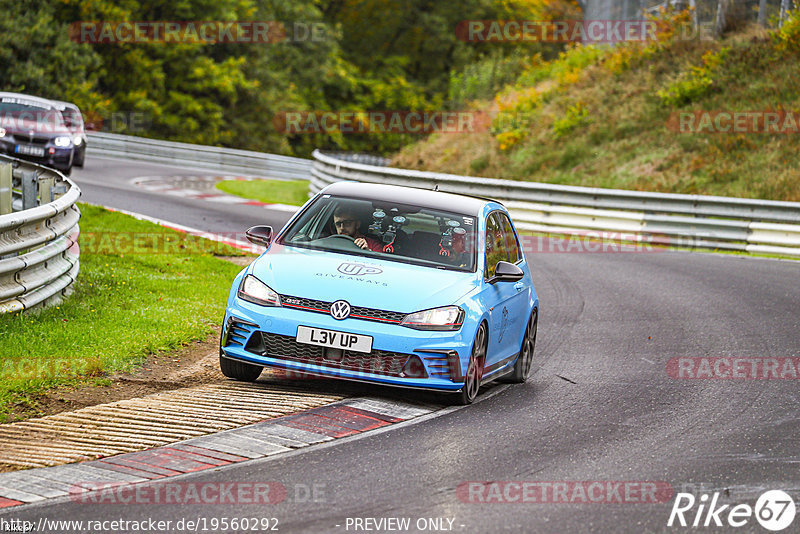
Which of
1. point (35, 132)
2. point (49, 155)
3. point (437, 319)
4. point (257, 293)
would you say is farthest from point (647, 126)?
point (257, 293)

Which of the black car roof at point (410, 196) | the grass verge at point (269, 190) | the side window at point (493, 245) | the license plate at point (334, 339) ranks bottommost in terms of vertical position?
the grass verge at point (269, 190)

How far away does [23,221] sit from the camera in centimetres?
942

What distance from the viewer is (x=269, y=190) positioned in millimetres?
30422

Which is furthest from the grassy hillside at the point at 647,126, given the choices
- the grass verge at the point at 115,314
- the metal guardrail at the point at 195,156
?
the grass verge at the point at 115,314

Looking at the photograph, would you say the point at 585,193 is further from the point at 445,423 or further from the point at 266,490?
the point at 266,490

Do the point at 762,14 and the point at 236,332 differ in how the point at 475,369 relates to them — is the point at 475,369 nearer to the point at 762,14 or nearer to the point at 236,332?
the point at 236,332

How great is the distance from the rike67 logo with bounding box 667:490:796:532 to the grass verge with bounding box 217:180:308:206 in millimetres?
20111

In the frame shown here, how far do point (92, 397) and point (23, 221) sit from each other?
7.54 ft

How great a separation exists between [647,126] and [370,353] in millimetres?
24560

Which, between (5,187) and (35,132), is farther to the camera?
(35,132)

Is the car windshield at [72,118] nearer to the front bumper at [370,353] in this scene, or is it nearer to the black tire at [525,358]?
the black tire at [525,358]

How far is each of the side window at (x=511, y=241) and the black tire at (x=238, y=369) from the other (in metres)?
2.63

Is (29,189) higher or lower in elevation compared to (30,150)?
higher

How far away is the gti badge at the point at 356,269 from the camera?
8.23 m
